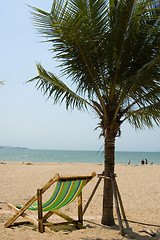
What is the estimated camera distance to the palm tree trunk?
5.03 metres

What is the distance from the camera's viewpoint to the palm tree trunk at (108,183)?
503 centimetres

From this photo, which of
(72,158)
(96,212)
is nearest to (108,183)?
(96,212)

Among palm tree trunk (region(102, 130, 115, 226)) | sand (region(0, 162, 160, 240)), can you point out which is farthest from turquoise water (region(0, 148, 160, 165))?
palm tree trunk (region(102, 130, 115, 226))

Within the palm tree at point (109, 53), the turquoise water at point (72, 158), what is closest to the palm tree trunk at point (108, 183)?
the palm tree at point (109, 53)

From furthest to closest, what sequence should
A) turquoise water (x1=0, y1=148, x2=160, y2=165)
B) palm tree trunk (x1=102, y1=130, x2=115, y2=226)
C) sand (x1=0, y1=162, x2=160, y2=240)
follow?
1. turquoise water (x1=0, y1=148, x2=160, y2=165)
2. palm tree trunk (x1=102, y1=130, x2=115, y2=226)
3. sand (x1=0, y1=162, x2=160, y2=240)

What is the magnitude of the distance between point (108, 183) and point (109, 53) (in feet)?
8.65

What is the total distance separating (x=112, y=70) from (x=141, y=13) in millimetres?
1187

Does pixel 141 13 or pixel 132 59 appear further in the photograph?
pixel 132 59

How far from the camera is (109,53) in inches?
201

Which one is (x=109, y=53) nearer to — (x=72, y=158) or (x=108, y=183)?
(x=108, y=183)

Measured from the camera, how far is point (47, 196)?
8367mm

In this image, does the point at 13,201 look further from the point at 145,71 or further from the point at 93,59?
the point at 145,71

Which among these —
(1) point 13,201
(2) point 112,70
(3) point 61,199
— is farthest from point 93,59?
(1) point 13,201

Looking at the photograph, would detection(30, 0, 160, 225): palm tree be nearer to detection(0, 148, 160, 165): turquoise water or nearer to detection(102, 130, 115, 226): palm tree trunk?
detection(102, 130, 115, 226): palm tree trunk
